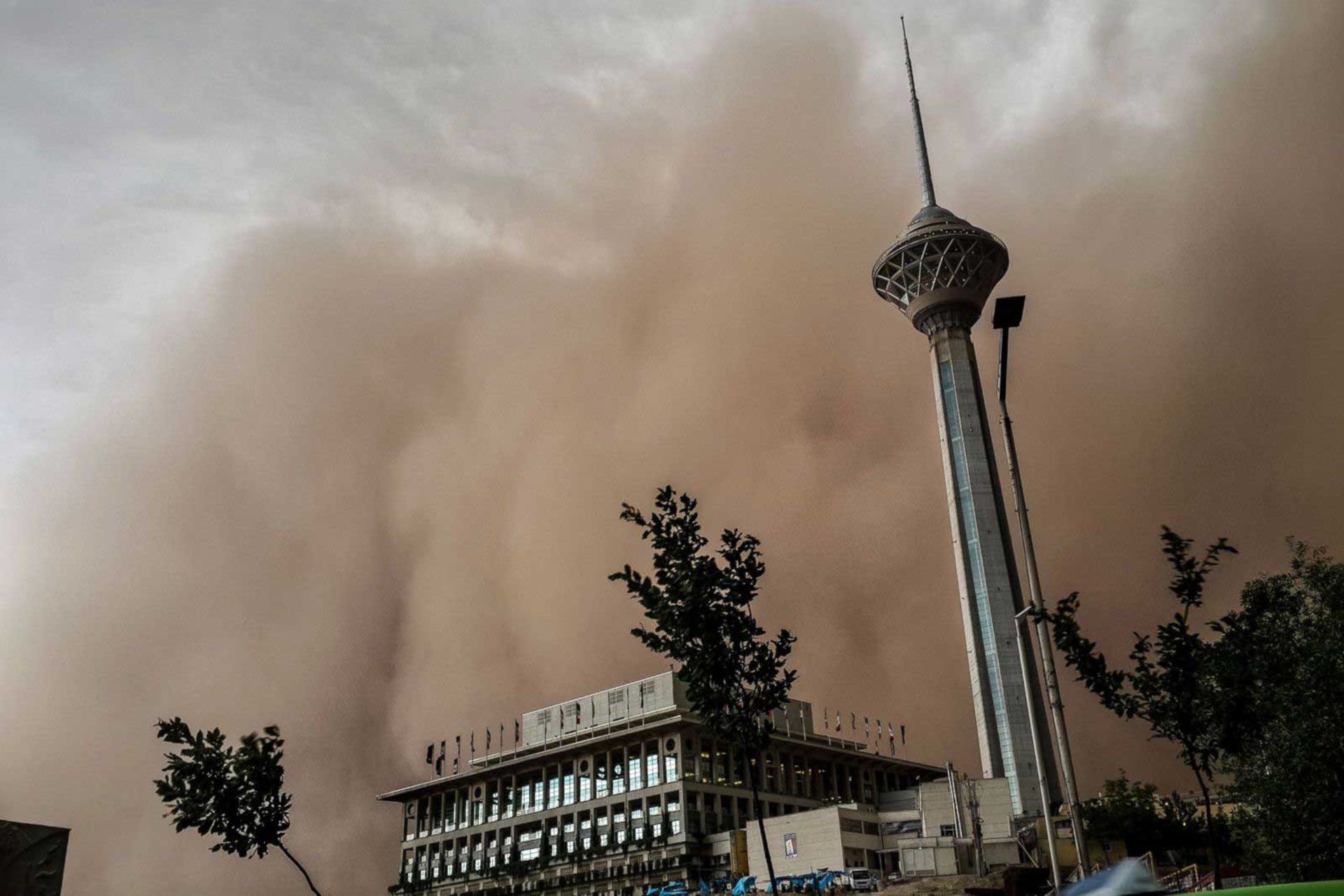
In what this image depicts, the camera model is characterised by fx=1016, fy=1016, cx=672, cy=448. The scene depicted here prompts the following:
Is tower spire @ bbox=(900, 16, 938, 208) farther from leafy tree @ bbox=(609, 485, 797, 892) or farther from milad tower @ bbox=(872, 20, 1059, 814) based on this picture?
leafy tree @ bbox=(609, 485, 797, 892)

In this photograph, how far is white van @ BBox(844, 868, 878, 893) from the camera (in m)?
78.8

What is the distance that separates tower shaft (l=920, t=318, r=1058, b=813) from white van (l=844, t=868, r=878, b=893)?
1161 inches

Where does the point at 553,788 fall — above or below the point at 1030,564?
above

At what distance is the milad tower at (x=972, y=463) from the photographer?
368ft

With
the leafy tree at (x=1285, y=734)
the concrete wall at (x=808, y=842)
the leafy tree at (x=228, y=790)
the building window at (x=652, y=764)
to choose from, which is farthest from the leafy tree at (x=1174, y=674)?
the building window at (x=652, y=764)

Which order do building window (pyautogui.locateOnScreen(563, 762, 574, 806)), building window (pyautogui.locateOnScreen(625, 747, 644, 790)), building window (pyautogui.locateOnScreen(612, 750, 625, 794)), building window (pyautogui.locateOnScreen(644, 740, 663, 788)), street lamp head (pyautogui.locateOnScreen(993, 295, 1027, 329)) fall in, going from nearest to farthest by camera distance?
1. street lamp head (pyautogui.locateOnScreen(993, 295, 1027, 329))
2. building window (pyautogui.locateOnScreen(644, 740, 663, 788))
3. building window (pyautogui.locateOnScreen(625, 747, 644, 790))
4. building window (pyautogui.locateOnScreen(612, 750, 625, 794))
5. building window (pyautogui.locateOnScreen(563, 762, 574, 806))

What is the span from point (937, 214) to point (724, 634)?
127141 millimetres

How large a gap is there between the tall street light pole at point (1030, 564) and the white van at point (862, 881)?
57671 mm

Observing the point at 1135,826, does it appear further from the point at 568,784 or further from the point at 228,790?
the point at 228,790

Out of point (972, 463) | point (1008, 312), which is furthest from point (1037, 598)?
point (972, 463)

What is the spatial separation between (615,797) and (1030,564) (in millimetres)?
115994

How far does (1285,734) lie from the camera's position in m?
32.8

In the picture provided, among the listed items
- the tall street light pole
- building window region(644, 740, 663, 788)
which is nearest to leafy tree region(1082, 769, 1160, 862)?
building window region(644, 740, 663, 788)

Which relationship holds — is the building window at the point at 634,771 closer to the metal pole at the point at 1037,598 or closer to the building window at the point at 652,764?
the building window at the point at 652,764
